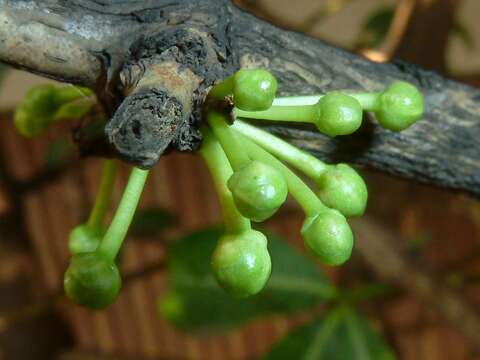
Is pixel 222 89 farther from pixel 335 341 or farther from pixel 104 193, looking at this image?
pixel 335 341

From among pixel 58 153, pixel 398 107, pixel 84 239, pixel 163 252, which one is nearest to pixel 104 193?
pixel 84 239

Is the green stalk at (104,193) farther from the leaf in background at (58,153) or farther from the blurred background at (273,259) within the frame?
the leaf in background at (58,153)

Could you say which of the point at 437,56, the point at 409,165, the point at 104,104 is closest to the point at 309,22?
the point at 437,56

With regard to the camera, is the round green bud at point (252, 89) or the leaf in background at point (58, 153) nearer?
the round green bud at point (252, 89)

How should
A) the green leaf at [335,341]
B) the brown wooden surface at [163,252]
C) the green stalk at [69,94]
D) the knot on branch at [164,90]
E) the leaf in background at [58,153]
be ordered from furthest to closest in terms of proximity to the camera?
A: the brown wooden surface at [163,252], the leaf in background at [58,153], the green leaf at [335,341], the green stalk at [69,94], the knot on branch at [164,90]

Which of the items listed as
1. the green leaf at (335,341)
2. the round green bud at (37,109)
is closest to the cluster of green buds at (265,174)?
the round green bud at (37,109)

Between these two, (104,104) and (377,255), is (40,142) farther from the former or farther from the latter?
(104,104)

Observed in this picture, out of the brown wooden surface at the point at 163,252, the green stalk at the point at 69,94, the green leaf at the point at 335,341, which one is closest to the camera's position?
the green stalk at the point at 69,94

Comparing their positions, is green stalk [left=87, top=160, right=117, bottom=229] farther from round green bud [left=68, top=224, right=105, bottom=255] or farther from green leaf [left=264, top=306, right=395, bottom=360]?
green leaf [left=264, top=306, right=395, bottom=360]

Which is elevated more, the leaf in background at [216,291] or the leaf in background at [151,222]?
the leaf in background at [216,291]
